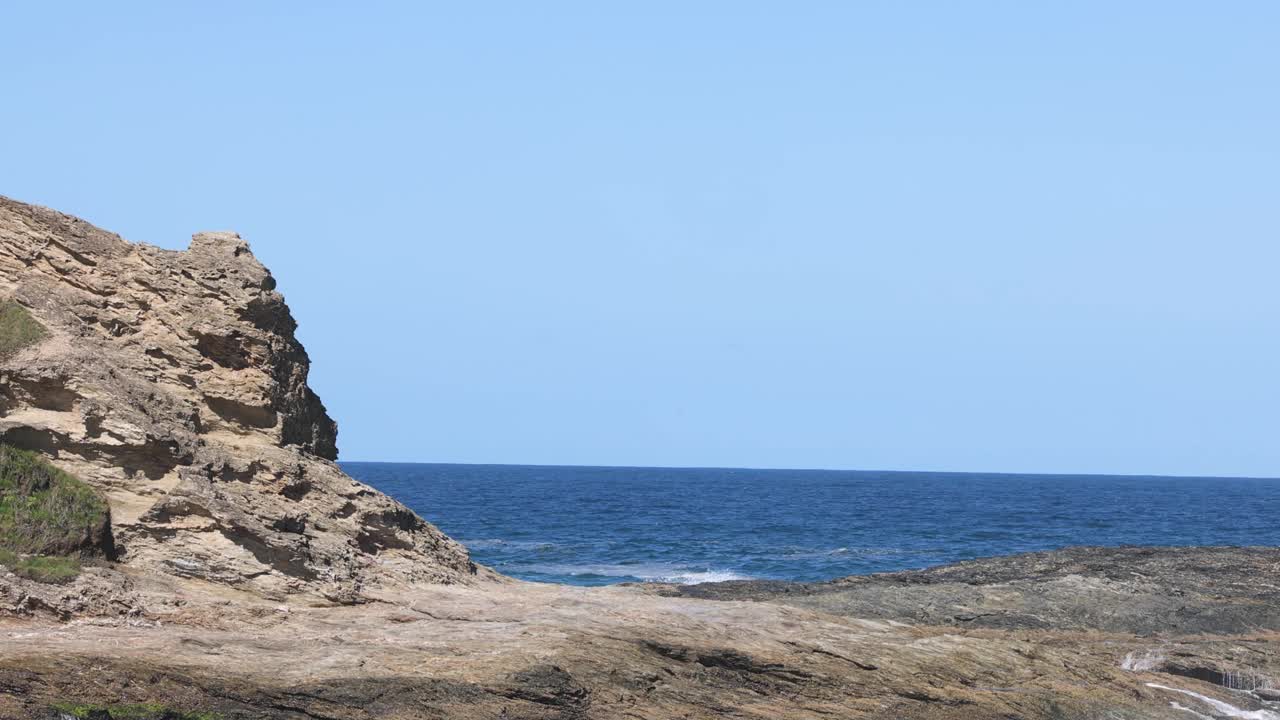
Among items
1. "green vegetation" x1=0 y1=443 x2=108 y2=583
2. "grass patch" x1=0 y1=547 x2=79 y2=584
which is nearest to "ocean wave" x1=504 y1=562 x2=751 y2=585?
"green vegetation" x1=0 y1=443 x2=108 y2=583

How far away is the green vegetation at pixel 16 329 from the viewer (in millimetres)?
21625

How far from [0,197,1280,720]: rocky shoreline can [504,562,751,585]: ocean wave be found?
1868 cm

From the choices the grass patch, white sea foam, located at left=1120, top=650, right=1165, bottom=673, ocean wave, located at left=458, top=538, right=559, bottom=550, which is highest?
the grass patch

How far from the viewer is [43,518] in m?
19.5

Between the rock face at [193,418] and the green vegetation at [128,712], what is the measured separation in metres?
5.43

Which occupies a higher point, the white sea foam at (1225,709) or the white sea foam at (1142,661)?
Result: the white sea foam at (1142,661)

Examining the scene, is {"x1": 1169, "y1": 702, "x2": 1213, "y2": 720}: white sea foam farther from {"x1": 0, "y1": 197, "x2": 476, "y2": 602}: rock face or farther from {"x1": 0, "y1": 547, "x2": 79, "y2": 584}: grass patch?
{"x1": 0, "y1": 547, "x2": 79, "y2": 584}: grass patch

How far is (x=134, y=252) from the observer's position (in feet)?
83.8

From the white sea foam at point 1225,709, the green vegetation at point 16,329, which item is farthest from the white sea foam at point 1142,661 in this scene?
the green vegetation at point 16,329

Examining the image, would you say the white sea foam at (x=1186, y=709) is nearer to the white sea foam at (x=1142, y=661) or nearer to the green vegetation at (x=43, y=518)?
the white sea foam at (x=1142, y=661)

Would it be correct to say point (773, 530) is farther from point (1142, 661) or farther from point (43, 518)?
point (43, 518)

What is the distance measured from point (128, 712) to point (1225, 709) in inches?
689

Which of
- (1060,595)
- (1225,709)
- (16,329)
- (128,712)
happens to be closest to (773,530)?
(1060,595)

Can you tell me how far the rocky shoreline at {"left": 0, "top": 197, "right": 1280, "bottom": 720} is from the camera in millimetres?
16625
